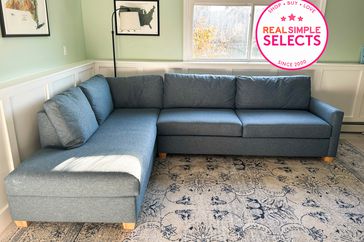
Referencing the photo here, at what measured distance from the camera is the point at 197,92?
3250mm

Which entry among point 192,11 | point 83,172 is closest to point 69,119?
point 83,172

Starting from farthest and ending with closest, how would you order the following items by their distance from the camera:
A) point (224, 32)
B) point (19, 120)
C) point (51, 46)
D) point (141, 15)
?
point (224, 32) → point (141, 15) → point (51, 46) → point (19, 120)

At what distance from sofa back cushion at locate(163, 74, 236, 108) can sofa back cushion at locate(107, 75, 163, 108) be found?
11 cm

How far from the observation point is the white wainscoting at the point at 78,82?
190cm

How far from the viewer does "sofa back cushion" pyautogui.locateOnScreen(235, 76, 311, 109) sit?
3.24 m

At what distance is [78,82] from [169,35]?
1.34 metres

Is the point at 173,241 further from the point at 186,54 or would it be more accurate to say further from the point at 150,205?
the point at 186,54

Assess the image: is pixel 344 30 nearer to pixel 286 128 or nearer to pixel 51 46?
pixel 286 128

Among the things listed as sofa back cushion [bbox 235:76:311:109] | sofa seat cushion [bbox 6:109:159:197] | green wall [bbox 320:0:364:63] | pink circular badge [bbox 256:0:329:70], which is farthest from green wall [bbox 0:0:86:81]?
green wall [bbox 320:0:364:63]

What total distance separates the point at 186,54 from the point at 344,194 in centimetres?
245

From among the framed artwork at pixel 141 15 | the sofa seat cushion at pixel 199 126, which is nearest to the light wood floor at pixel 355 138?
the sofa seat cushion at pixel 199 126

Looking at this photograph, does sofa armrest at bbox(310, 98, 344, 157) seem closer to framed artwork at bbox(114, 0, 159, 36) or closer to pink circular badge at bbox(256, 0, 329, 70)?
pink circular badge at bbox(256, 0, 329, 70)

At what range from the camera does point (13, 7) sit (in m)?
2.11

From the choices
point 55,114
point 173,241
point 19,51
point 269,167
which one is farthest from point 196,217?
point 19,51
